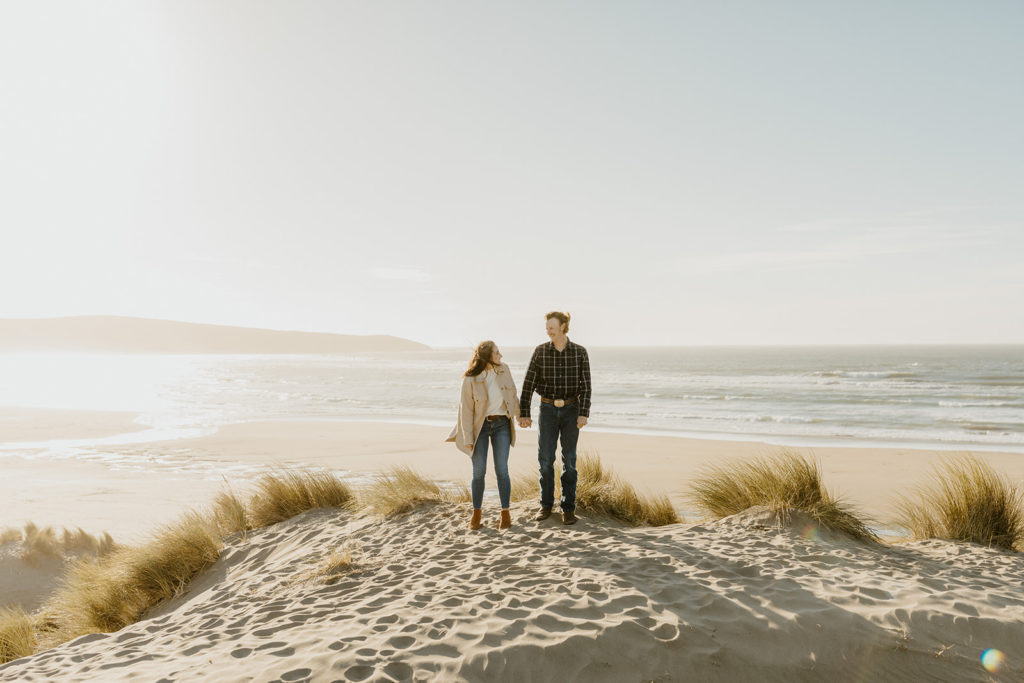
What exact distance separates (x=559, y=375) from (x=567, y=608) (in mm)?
2379

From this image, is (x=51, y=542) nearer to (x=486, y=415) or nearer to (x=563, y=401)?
(x=486, y=415)

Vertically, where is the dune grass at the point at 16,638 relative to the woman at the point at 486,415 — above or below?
below

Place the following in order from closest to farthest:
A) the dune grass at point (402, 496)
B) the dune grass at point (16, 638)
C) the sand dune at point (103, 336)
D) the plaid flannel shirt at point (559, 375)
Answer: the dune grass at point (16, 638) → the plaid flannel shirt at point (559, 375) → the dune grass at point (402, 496) → the sand dune at point (103, 336)

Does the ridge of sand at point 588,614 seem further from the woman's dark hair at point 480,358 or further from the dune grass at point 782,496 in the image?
the woman's dark hair at point 480,358

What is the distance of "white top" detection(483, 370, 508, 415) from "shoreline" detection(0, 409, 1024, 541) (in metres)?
3.41

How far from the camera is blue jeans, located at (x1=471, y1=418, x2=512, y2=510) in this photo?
19.8 feet

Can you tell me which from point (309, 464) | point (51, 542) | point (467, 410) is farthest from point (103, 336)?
point (467, 410)

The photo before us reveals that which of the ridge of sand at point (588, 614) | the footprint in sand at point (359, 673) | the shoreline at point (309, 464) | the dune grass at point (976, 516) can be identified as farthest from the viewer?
the shoreline at point (309, 464)

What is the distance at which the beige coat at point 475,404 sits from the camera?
236 inches

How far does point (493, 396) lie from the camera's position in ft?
19.7

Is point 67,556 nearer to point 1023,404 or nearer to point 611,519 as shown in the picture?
point 611,519

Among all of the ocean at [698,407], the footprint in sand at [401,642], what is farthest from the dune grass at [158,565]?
the ocean at [698,407]

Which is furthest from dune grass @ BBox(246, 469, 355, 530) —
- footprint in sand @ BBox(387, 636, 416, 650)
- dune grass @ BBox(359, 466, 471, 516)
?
footprint in sand @ BBox(387, 636, 416, 650)

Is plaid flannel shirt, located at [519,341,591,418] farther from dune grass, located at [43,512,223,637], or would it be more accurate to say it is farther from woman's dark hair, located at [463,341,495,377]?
dune grass, located at [43,512,223,637]
